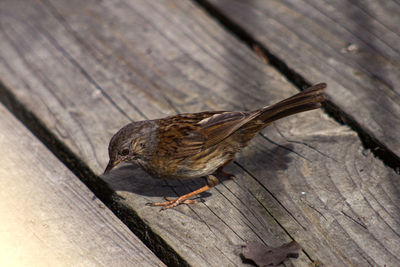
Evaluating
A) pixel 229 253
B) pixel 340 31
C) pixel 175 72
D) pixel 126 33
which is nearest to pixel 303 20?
pixel 340 31

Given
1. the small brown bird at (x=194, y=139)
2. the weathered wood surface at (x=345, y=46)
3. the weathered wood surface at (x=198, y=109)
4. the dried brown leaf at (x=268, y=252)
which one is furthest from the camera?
the weathered wood surface at (x=345, y=46)

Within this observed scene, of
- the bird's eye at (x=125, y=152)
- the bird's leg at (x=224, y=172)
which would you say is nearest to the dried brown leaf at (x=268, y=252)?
the bird's leg at (x=224, y=172)

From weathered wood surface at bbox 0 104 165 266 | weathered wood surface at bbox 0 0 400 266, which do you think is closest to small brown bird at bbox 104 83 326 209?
weathered wood surface at bbox 0 0 400 266

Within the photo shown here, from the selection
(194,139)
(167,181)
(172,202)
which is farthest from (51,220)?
(194,139)

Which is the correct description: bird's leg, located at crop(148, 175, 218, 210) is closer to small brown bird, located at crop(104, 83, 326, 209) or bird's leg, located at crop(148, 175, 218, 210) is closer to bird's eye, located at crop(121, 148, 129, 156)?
small brown bird, located at crop(104, 83, 326, 209)

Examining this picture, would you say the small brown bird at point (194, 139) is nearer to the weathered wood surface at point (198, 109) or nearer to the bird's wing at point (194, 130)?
the bird's wing at point (194, 130)

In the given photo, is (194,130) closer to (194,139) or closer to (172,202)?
(194,139)

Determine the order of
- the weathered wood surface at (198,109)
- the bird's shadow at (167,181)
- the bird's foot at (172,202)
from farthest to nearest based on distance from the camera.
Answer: the bird's shadow at (167,181) → the bird's foot at (172,202) → the weathered wood surface at (198,109)
